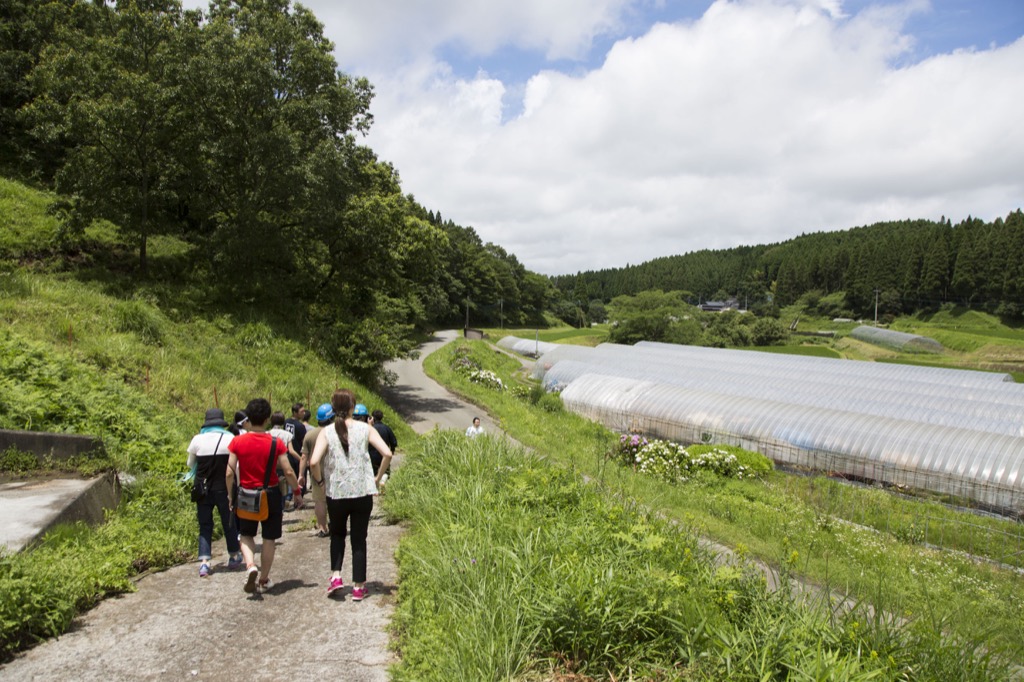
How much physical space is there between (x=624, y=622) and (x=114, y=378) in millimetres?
10381

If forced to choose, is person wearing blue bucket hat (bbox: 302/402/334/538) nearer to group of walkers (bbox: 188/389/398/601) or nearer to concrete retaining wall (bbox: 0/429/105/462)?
group of walkers (bbox: 188/389/398/601)

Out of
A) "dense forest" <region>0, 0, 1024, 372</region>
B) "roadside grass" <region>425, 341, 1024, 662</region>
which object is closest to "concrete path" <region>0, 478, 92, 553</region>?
"roadside grass" <region>425, 341, 1024, 662</region>

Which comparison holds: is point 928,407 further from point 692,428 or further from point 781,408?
point 692,428

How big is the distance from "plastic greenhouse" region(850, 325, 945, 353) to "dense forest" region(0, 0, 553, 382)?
212 feet

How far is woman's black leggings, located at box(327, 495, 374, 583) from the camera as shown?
452 cm

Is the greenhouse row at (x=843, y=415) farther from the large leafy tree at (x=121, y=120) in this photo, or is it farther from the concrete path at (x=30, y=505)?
the concrete path at (x=30, y=505)

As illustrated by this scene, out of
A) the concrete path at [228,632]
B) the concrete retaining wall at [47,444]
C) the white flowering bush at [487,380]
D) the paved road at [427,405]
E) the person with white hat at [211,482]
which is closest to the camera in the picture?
the concrete path at [228,632]

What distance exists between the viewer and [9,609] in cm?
363

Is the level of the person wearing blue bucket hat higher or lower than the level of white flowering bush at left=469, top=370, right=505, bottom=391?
higher

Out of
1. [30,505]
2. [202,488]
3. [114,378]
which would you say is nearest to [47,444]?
[30,505]

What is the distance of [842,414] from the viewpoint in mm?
18078

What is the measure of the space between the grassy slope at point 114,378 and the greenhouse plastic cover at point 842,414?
9982 millimetres

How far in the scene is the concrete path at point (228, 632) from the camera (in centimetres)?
353

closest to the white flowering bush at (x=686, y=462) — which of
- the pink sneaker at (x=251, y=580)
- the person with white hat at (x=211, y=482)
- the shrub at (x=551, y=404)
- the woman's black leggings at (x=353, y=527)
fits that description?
the shrub at (x=551, y=404)
